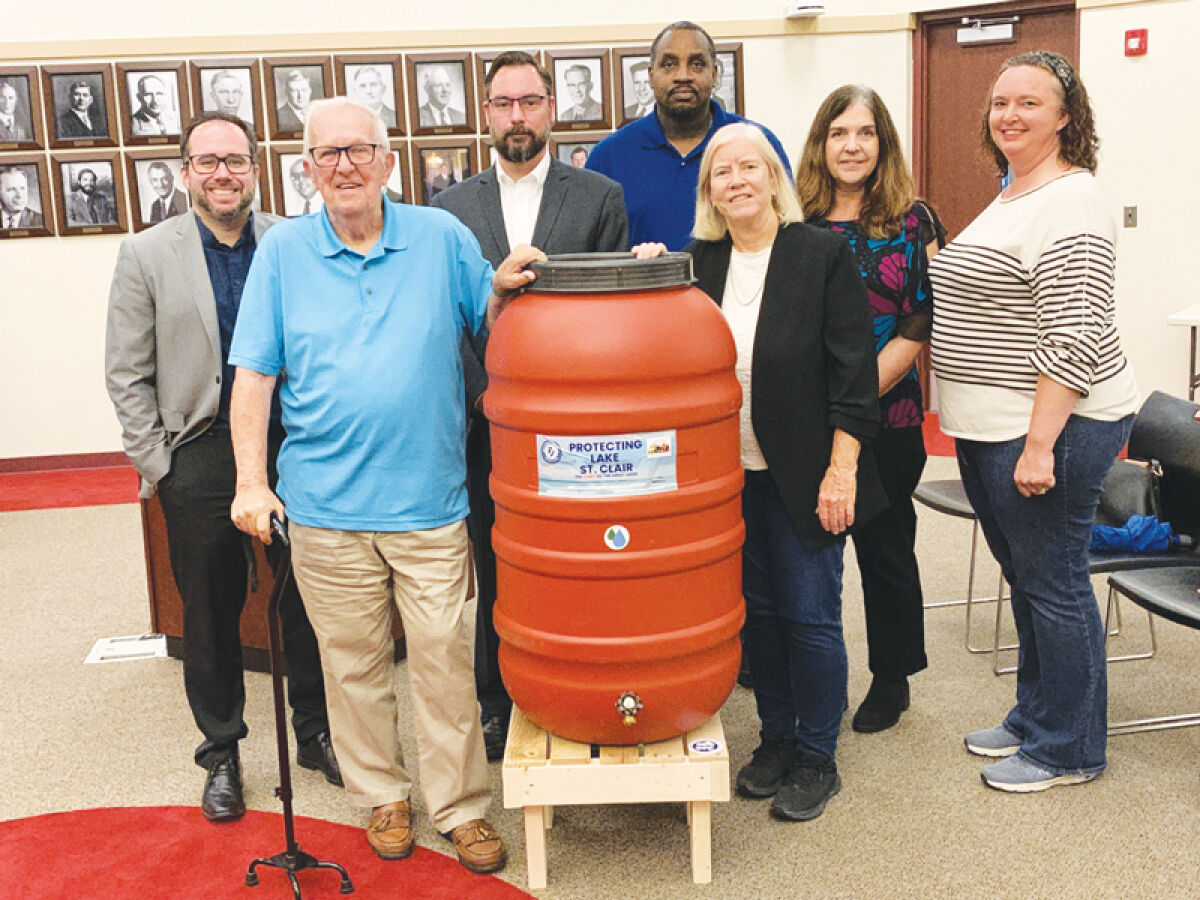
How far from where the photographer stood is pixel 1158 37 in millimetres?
5723

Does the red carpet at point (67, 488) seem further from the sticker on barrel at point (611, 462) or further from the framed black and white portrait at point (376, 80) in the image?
the sticker on barrel at point (611, 462)

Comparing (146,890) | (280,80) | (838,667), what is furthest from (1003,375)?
(280,80)

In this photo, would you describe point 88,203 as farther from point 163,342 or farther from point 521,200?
point 521,200

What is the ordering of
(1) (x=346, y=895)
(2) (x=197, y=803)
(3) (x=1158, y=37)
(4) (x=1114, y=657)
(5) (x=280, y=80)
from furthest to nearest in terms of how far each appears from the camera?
(5) (x=280, y=80) < (3) (x=1158, y=37) < (4) (x=1114, y=657) < (2) (x=197, y=803) < (1) (x=346, y=895)

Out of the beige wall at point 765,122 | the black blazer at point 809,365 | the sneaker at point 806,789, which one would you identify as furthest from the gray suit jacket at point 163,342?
the beige wall at point 765,122

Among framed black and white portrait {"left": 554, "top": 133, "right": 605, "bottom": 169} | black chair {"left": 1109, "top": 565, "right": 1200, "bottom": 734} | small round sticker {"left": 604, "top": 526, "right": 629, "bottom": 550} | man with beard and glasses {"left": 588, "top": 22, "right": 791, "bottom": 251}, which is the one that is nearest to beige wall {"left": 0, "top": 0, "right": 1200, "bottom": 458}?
framed black and white portrait {"left": 554, "top": 133, "right": 605, "bottom": 169}

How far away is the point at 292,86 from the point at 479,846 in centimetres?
486

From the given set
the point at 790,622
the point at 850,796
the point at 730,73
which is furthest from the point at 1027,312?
the point at 730,73

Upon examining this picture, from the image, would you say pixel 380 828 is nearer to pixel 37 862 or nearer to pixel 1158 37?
pixel 37 862

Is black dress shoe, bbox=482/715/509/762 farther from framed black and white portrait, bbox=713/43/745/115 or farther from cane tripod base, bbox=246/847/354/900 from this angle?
framed black and white portrait, bbox=713/43/745/115

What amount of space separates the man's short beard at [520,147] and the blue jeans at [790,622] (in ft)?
3.12

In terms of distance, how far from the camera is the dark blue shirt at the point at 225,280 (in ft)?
8.79

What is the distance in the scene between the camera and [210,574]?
270cm

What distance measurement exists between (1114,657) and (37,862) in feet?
9.54
